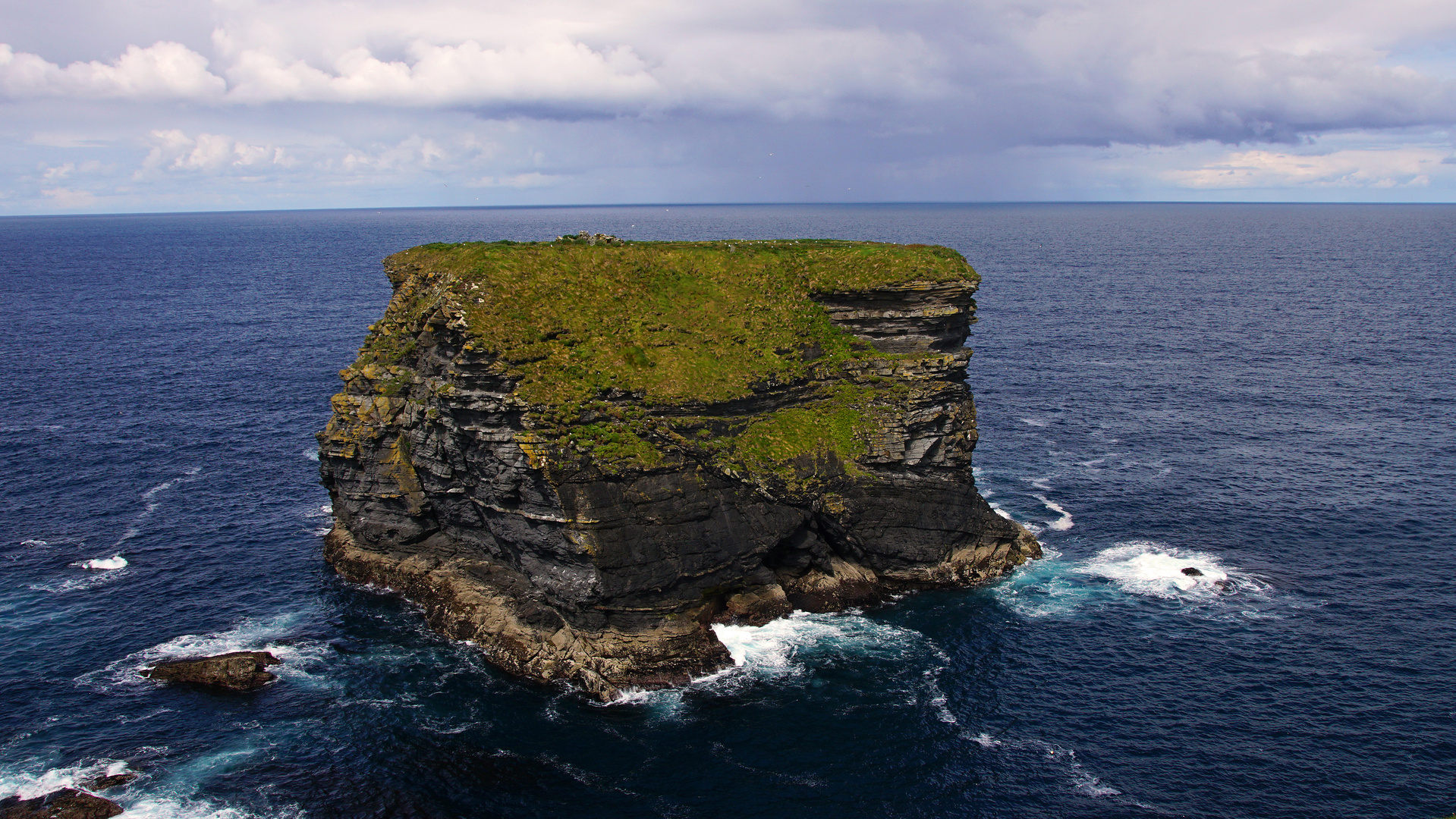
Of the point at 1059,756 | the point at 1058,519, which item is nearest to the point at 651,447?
the point at 1059,756

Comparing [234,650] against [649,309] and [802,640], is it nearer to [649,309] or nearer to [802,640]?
[649,309]

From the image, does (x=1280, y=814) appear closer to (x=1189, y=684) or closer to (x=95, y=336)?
(x=1189, y=684)

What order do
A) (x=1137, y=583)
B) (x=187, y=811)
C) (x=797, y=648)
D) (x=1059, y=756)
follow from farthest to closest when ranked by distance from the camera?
(x=1137, y=583) → (x=797, y=648) → (x=1059, y=756) → (x=187, y=811)

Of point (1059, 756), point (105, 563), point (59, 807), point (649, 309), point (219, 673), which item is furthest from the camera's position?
point (105, 563)

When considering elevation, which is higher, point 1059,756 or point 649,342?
point 649,342

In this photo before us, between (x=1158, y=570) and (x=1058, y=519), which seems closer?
(x=1158, y=570)

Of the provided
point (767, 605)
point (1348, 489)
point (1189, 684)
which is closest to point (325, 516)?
point (767, 605)

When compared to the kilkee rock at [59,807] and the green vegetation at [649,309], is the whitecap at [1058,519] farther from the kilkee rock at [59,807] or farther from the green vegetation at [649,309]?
the kilkee rock at [59,807]
